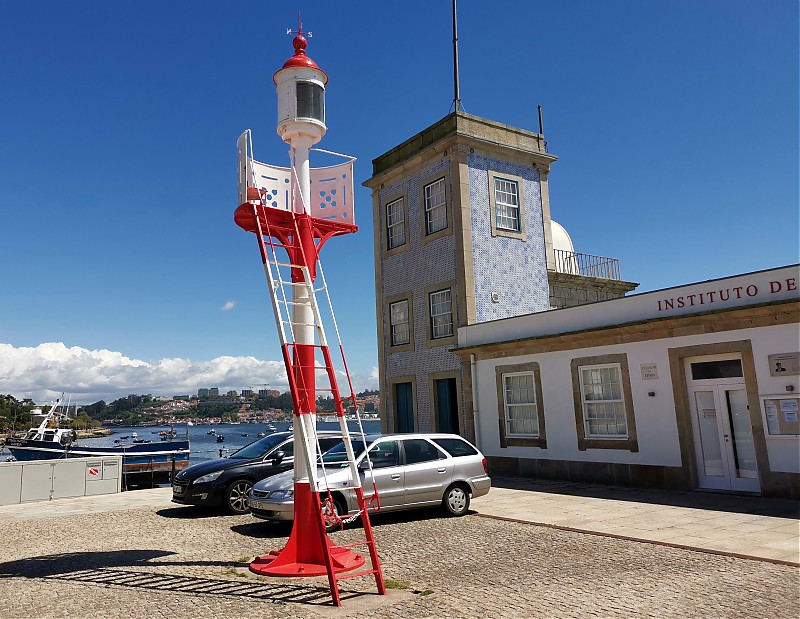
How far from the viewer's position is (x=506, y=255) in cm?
2045

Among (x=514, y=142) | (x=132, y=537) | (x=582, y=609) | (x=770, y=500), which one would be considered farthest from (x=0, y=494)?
(x=514, y=142)

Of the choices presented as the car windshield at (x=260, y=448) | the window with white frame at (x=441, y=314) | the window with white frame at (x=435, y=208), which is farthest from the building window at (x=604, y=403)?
the car windshield at (x=260, y=448)

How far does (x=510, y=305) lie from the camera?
20.3m

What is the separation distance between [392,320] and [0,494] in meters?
12.6

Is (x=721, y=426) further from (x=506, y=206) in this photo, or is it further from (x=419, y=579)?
(x=506, y=206)

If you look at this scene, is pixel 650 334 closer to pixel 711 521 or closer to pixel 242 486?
pixel 711 521

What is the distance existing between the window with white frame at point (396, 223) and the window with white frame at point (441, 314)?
9.06 feet

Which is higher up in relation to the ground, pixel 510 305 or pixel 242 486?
pixel 510 305

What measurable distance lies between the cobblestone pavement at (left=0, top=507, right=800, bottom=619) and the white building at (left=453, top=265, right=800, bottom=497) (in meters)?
5.10

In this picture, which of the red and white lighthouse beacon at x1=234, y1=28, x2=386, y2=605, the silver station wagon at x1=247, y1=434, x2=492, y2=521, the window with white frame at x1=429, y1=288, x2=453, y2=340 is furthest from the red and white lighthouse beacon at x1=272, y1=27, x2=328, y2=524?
the window with white frame at x1=429, y1=288, x2=453, y2=340

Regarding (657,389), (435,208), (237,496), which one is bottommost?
(237,496)

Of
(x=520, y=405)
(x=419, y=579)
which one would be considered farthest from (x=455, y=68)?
(x=419, y=579)

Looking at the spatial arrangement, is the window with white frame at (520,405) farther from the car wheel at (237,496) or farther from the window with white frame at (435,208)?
the car wheel at (237,496)

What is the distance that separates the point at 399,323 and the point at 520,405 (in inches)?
250
